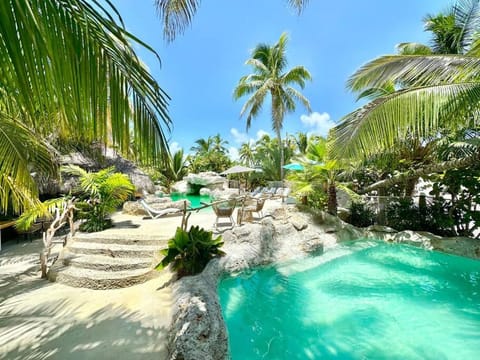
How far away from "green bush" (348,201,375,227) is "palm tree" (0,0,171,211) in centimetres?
928

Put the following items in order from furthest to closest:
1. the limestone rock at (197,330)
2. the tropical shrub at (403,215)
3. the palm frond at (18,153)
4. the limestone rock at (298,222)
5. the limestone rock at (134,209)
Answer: the limestone rock at (134,209), the tropical shrub at (403,215), the limestone rock at (298,222), the limestone rock at (197,330), the palm frond at (18,153)

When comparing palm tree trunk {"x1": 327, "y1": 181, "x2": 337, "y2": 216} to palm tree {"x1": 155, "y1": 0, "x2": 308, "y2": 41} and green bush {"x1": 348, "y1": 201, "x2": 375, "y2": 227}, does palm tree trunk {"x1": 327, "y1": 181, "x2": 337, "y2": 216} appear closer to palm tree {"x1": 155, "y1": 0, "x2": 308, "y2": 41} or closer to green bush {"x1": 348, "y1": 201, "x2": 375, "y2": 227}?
green bush {"x1": 348, "y1": 201, "x2": 375, "y2": 227}

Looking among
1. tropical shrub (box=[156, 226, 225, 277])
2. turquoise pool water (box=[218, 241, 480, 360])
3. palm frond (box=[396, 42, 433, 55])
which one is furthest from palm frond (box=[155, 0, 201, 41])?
palm frond (box=[396, 42, 433, 55])

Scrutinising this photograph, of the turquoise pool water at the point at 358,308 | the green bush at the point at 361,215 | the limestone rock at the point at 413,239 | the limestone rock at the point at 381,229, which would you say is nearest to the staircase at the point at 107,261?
the turquoise pool water at the point at 358,308

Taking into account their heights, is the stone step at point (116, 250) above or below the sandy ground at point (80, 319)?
above

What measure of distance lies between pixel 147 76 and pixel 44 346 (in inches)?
145

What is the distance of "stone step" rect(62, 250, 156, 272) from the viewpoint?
5.07m

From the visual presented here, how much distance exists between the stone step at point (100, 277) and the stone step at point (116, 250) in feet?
1.74

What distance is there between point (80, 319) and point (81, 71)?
3951 mm

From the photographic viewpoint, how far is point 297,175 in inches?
373

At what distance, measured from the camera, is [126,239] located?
5.89 meters

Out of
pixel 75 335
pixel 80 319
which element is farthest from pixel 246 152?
pixel 75 335

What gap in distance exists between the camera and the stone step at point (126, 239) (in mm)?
5883

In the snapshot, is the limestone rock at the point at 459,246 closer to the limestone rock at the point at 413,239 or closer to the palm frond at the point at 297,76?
the limestone rock at the point at 413,239
